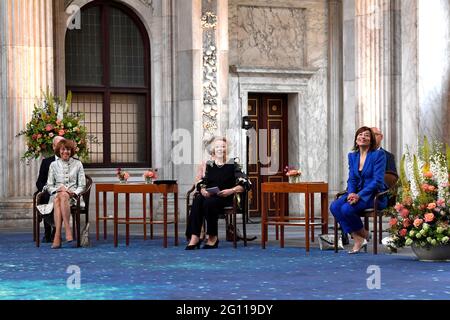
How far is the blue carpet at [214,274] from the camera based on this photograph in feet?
28.1

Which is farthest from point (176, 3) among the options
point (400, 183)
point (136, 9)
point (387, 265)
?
point (387, 265)

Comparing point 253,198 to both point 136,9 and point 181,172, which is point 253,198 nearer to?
point 181,172

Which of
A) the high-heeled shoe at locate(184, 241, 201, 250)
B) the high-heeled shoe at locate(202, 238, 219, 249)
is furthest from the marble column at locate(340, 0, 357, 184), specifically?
the high-heeled shoe at locate(184, 241, 201, 250)

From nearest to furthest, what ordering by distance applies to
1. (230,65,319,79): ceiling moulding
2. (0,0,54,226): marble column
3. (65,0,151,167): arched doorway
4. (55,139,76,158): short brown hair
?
(55,139,76,158): short brown hair < (0,0,54,226): marble column < (65,0,151,167): arched doorway < (230,65,319,79): ceiling moulding

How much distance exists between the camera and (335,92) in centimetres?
2150

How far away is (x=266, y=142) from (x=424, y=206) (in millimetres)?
10158

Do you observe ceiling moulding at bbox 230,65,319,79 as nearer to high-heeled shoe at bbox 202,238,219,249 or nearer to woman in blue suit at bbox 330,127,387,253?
high-heeled shoe at bbox 202,238,219,249

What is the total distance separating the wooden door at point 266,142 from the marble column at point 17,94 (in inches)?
187

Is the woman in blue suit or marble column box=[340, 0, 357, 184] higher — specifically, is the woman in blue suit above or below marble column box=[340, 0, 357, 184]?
below

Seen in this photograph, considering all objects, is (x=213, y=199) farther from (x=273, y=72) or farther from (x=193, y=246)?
(x=273, y=72)

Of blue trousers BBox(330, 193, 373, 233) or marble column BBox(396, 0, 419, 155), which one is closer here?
blue trousers BBox(330, 193, 373, 233)

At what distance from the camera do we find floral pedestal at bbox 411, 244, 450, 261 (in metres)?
11.2

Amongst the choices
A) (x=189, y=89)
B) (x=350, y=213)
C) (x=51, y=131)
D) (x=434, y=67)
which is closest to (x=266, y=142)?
(x=189, y=89)

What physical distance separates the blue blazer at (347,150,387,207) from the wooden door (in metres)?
8.35
